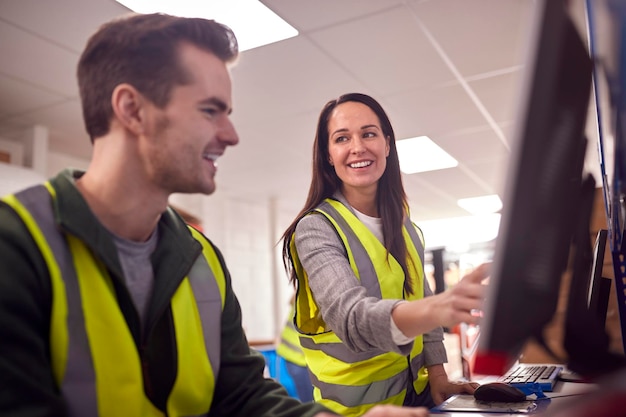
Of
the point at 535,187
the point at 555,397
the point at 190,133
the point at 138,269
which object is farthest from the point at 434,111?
the point at 535,187

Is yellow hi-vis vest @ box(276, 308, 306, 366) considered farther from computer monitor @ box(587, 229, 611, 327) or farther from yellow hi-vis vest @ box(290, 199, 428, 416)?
computer monitor @ box(587, 229, 611, 327)

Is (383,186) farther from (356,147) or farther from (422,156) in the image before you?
(422,156)

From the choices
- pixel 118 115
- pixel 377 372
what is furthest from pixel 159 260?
pixel 377 372

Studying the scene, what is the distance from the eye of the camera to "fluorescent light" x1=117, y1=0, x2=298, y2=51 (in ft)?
8.57

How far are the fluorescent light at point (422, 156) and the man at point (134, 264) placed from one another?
12.9 ft

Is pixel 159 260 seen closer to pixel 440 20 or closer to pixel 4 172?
pixel 440 20

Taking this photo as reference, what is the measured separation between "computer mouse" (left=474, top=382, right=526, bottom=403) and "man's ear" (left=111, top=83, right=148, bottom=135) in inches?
29.1

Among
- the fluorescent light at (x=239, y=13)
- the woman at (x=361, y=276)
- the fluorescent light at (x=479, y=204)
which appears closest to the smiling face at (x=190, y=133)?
the woman at (x=361, y=276)

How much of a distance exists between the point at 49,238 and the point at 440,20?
2.52 metres

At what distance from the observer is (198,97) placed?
985 mm

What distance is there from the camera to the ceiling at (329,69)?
2.76m

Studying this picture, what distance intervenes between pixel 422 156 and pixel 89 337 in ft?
15.9

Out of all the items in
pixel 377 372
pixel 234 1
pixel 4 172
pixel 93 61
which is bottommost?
pixel 377 372

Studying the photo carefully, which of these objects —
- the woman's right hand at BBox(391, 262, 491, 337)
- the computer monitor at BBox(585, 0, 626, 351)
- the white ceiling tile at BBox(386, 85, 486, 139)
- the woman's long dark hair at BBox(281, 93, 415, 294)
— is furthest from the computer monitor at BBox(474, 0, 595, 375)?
the white ceiling tile at BBox(386, 85, 486, 139)
